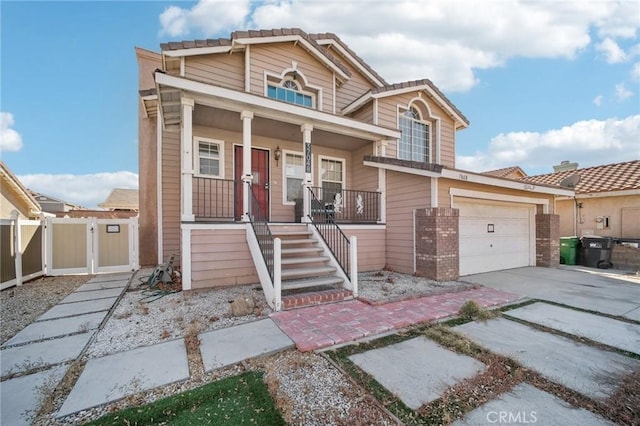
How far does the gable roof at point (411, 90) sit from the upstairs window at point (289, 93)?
1.52 m

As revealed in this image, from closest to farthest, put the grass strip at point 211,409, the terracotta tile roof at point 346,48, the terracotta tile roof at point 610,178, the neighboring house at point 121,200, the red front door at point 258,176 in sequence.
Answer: the grass strip at point 211,409
the red front door at point 258,176
the terracotta tile roof at point 346,48
the terracotta tile roof at point 610,178
the neighboring house at point 121,200

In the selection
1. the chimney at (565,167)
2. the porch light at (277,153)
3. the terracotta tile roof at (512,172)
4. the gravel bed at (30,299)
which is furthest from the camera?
the terracotta tile roof at (512,172)

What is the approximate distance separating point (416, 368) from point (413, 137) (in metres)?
8.30

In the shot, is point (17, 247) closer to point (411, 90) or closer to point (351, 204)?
point (351, 204)

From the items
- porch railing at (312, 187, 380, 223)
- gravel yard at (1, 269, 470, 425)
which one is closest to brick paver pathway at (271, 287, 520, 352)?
gravel yard at (1, 269, 470, 425)

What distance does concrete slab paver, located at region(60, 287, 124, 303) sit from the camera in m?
4.99

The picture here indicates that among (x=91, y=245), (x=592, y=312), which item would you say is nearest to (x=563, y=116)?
(x=592, y=312)

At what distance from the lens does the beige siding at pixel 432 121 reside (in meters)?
8.47

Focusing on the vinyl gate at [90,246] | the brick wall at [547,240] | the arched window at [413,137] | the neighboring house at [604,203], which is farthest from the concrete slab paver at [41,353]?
the neighboring house at [604,203]

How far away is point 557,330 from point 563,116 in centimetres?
1353

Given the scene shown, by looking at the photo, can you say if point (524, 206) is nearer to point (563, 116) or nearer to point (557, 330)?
point (557, 330)

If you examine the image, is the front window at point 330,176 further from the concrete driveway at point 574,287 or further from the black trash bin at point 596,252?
the black trash bin at point 596,252

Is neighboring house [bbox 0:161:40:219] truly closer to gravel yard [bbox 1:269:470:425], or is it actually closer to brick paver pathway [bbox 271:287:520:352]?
gravel yard [bbox 1:269:470:425]

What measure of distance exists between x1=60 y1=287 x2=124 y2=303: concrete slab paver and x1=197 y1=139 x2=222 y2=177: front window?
3.32 metres
